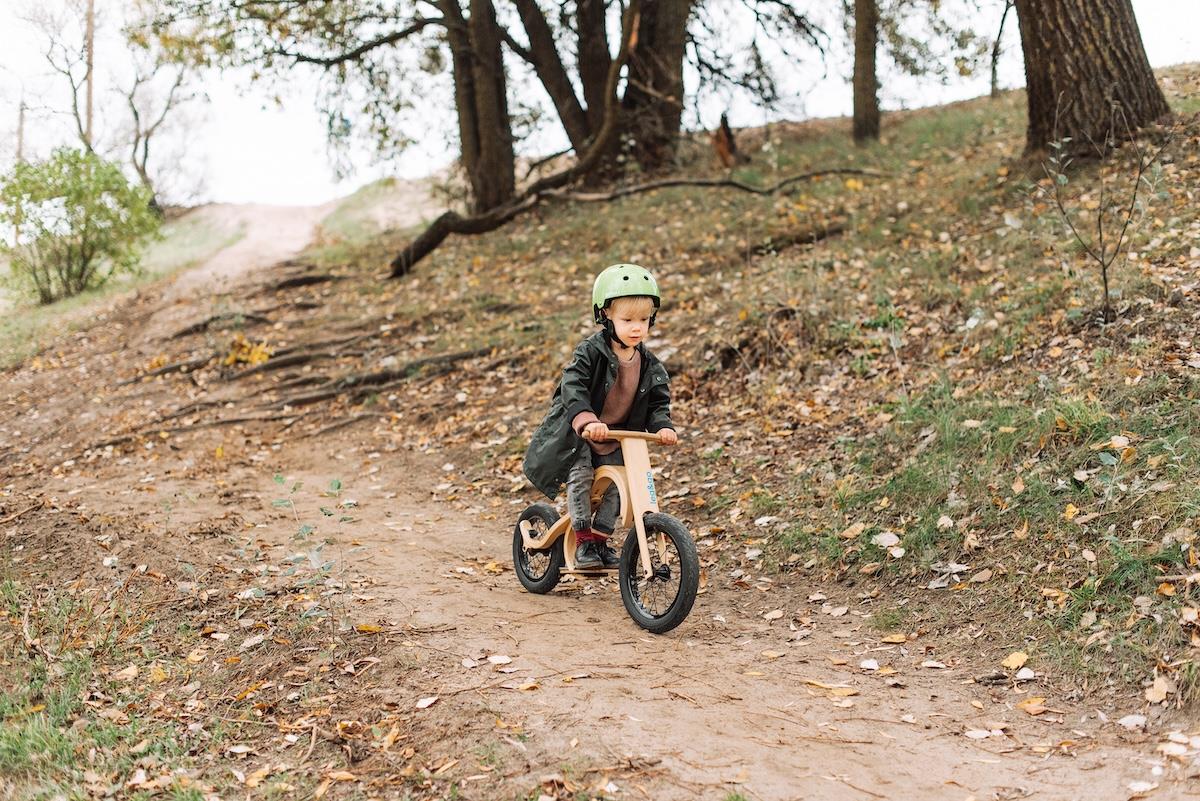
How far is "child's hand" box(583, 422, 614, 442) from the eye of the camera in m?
4.76

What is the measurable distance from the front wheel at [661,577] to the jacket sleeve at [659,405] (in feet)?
1.98

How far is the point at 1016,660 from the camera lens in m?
4.45

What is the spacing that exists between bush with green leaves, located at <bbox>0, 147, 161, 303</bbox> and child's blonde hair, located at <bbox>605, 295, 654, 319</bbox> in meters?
17.2

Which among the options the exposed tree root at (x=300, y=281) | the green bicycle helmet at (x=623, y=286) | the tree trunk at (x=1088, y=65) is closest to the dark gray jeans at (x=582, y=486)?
the green bicycle helmet at (x=623, y=286)

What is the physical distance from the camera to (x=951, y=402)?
6.59 meters

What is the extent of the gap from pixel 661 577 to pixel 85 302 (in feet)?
58.6

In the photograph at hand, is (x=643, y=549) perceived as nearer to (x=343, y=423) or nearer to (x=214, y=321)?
(x=343, y=423)

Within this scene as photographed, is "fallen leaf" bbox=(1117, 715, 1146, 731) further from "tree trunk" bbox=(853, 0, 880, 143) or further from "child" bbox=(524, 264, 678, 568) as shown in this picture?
"tree trunk" bbox=(853, 0, 880, 143)

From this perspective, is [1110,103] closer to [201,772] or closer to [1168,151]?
[1168,151]

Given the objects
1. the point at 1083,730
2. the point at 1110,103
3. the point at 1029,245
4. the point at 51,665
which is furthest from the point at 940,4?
the point at 51,665

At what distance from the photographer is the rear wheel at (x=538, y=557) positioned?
5668mm

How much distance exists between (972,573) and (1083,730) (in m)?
1.41

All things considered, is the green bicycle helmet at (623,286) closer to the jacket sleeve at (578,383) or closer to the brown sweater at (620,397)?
the jacket sleeve at (578,383)

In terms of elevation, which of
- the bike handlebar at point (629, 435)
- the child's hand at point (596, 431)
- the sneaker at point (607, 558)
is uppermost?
the child's hand at point (596, 431)
